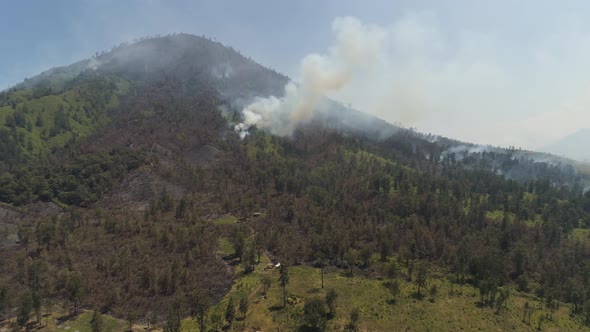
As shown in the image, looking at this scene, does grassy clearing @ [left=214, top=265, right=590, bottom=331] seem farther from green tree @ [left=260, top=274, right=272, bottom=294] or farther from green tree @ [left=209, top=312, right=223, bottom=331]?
green tree @ [left=209, top=312, right=223, bottom=331]

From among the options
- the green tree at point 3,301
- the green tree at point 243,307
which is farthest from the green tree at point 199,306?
the green tree at point 3,301

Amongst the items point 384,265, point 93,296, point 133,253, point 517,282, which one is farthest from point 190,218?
point 517,282

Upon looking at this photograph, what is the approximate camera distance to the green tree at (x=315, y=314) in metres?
91.9

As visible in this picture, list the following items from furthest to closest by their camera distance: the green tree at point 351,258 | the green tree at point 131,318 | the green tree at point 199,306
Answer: the green tree at point 351,258 < the green tree at point 199,306 < the green tree at point 131,318

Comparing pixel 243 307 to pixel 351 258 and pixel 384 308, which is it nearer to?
pixel 384 308

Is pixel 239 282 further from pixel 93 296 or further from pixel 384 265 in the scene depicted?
pixel 384 265

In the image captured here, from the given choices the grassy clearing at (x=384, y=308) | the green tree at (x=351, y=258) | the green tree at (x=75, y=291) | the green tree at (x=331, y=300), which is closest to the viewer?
the grassy clearing at (x=384, y=308)

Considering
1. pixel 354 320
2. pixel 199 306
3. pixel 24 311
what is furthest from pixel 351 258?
pixel 24 311

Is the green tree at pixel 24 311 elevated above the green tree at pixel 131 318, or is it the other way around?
the green tree at pixel 24 311

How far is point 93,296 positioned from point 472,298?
11367cm

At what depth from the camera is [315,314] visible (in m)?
91.9

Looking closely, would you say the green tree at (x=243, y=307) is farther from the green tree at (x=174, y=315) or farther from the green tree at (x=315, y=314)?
the green tree at (x=315, y=314)

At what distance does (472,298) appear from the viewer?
382ft

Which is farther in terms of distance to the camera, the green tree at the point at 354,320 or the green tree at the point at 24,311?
the green tree at the point at 354,320
